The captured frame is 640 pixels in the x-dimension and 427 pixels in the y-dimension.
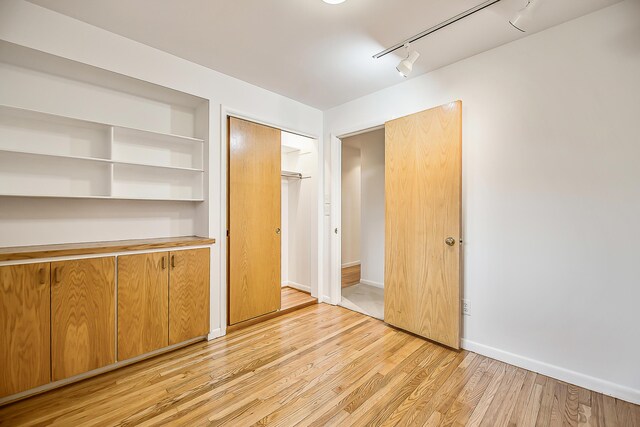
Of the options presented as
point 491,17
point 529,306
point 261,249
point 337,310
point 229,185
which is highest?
point 491,17

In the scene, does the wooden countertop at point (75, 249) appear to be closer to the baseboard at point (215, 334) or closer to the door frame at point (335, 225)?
the baseboard at point (215, 334)

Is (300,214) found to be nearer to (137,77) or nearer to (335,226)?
(335,226)

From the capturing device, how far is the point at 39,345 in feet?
5.77

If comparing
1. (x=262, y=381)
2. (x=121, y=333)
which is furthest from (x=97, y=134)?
(x=262, y=381)

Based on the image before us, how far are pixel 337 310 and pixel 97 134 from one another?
300 cm

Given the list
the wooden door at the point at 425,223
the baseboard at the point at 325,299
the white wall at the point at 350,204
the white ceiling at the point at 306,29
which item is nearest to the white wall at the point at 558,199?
the wooden door at the point at 425,223

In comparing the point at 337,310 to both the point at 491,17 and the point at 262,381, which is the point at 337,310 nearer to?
the point at 262,381

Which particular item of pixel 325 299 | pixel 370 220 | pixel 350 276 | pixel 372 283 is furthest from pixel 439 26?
pixel 350 276

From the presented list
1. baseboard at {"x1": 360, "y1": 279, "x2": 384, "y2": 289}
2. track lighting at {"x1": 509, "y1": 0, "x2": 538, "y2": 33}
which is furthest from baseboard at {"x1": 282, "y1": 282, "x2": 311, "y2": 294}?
track lighting at {"x1": 509, "y1": 0, "x2": 538, "y2": 33}

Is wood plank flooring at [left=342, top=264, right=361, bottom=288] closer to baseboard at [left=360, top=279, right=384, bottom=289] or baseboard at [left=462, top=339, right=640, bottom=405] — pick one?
baseboard at [left=360, top=279, right=384, bottom=289]

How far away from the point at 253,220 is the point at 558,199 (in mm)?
2656

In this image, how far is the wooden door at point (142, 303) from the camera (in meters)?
2.08

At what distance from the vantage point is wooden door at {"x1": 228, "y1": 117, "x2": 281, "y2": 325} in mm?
2811

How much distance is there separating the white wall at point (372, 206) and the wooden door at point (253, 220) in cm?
188
